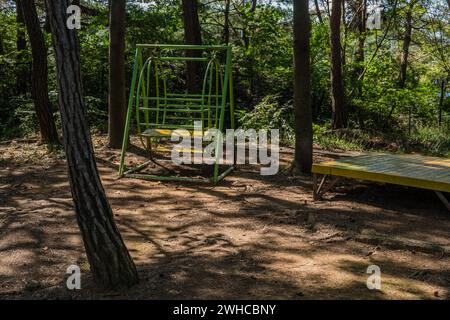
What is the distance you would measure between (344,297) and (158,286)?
1.18 m

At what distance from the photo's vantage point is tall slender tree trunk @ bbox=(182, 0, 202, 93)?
445 inches

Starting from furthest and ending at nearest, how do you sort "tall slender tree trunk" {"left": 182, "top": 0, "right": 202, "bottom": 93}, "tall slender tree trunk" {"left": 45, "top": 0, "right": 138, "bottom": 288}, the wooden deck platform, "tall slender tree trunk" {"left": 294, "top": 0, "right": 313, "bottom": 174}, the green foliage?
"tall slender tree trunk" {"left": 182, "top": 0, "right": 202, "bottom": 93}
the green foliage
"tall slender tree trunk" {"left": 294, "top": 0, "right": 313, "bottom": 174}
the wooden deck platform
"tall slender tree trunk" {"left": 45, "top": 0, "right": 138, "bottom": 288}

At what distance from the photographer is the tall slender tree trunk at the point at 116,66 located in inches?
336

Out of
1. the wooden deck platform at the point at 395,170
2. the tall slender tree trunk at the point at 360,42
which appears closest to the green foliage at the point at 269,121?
the tall slender tree trunk at the point at 360,42

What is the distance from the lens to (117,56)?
8.64 metres

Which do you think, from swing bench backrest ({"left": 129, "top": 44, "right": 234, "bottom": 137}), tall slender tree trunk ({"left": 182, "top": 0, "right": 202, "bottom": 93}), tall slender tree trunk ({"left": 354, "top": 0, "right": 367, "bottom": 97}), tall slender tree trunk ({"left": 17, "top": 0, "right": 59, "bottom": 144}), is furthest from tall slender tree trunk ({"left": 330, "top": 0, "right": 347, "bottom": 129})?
tall slender tree trunk ({"left": 17, "top": 0, "right": 59, "bottom": 144})

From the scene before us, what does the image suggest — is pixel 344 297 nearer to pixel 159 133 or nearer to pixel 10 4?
pixel 159 133

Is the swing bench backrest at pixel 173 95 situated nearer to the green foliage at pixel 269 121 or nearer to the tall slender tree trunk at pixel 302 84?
the tall slender tree trunk at pixel 302 84

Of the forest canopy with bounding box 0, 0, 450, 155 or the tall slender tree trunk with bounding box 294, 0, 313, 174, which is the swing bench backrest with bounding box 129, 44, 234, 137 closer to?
the tall slender tree trunk with bounding box 294, 0, 313, 174

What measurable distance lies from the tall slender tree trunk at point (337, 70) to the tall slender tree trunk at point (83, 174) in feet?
28.4

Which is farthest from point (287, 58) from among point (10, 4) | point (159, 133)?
point (10, 4)

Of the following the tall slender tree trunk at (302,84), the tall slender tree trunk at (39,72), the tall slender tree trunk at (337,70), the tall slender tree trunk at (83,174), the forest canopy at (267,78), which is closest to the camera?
the tall slender tree trunk at (83,174)

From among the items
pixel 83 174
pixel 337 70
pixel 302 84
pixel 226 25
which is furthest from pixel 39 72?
pixel 226 25

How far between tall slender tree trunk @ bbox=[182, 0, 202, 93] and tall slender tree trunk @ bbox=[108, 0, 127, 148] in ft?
9.25
